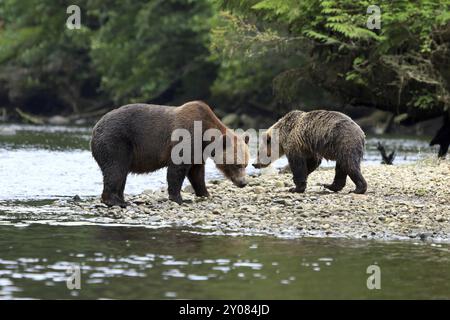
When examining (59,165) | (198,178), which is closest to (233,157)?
(198,178)

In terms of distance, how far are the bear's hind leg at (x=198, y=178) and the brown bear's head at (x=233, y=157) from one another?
0.31 m

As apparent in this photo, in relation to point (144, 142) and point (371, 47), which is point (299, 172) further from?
point (371, 47)

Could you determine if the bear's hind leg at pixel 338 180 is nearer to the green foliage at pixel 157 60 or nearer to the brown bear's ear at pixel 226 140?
the brown bear's ear at pixel 226 140

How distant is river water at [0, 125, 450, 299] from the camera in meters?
9.36

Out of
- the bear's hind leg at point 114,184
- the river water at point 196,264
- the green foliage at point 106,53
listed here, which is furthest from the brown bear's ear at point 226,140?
the green foliage at point 106,53

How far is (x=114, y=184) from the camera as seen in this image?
48.7 ft

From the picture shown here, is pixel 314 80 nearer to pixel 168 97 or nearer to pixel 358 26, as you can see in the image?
pixel 358 26

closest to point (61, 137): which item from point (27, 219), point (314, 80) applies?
point (314, 80)

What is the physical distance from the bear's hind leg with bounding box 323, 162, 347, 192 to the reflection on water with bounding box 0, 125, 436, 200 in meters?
3.93

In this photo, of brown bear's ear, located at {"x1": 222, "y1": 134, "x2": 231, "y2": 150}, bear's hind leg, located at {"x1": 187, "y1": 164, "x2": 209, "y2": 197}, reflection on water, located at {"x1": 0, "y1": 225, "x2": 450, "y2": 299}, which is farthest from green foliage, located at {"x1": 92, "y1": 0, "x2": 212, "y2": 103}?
reflection on water, located at {"x1": 0, "y1": 225, "x2": 450, "y2": 299}

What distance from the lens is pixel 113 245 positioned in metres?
11.7

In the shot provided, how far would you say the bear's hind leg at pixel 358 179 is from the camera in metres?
15.7

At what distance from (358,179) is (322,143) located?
775 millimetres

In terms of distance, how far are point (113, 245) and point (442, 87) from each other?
556 inches
